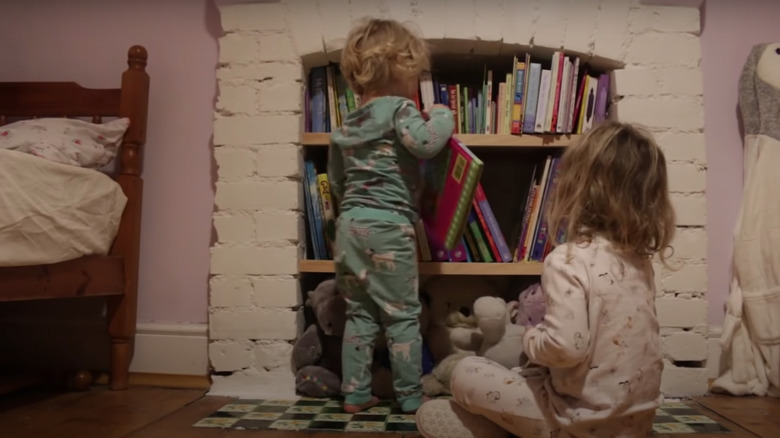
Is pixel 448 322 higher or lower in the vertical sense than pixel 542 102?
lower

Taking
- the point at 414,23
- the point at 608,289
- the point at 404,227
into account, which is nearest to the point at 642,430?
the point at 608,289

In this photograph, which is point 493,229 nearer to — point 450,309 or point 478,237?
point 478,237

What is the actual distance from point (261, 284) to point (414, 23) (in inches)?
36.6

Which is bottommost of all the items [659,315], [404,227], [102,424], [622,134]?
[102,424]

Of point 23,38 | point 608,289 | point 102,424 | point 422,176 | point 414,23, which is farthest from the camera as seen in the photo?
point 23,38

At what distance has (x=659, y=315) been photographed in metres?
1.82

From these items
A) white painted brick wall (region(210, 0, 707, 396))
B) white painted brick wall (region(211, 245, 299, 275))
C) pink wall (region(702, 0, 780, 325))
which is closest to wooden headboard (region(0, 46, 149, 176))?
white painted brick wall (region(210, 0, 707, 396))

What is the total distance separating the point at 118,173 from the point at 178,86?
→ 13.9 inches

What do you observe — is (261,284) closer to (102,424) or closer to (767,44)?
(102,424)

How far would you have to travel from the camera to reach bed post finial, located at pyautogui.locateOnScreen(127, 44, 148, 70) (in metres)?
1.91

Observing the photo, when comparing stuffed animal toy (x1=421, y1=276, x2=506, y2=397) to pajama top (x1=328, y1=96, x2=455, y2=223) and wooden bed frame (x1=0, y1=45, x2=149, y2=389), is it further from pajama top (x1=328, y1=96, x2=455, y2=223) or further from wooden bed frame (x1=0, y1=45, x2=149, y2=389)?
wooden bed frame (x1=0, y1=45, x2=149, y2=389)

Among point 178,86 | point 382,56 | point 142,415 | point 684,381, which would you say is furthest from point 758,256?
point 178,86

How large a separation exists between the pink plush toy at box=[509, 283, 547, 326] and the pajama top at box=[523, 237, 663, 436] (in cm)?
60

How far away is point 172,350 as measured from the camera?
196 cm
